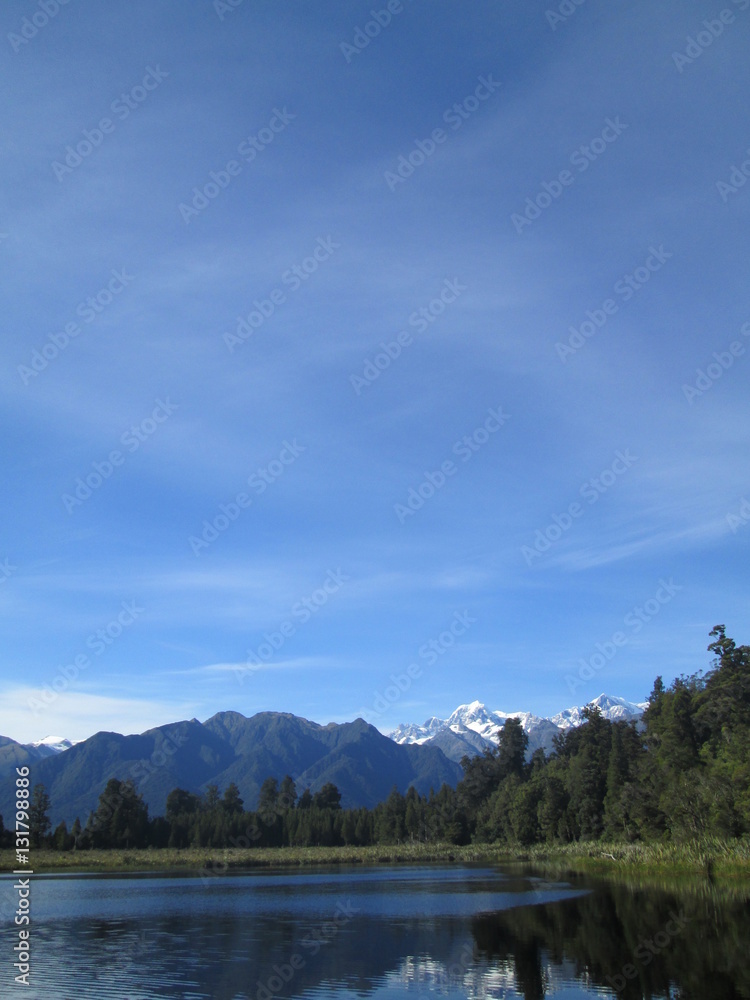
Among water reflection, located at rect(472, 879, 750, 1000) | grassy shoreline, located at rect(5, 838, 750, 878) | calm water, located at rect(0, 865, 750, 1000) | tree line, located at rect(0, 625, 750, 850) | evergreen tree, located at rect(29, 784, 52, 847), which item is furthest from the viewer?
evergreen tree, located at rect(29, 784, 52, 847)

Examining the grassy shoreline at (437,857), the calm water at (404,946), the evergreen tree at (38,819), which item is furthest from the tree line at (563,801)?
the calm water at (404,946)

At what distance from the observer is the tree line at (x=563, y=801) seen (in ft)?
225

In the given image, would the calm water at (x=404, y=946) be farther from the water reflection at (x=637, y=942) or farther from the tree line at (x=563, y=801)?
the tree line at (x=563, y=801)

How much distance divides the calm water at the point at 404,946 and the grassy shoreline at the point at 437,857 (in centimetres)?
607

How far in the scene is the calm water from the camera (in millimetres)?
25625

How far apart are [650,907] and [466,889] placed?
24.8 meters

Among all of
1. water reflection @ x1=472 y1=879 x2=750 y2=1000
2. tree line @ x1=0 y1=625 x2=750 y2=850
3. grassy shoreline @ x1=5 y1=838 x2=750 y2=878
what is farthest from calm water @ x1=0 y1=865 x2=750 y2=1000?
tree line @ x1=0 y1=625 x2=750 y2=850

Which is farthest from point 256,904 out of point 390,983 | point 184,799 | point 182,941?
point 184,799

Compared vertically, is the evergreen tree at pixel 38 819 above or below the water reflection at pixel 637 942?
below

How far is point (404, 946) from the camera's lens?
34500mm

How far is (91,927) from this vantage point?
43125 mm

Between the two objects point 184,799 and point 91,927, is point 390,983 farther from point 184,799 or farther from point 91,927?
point 184,799

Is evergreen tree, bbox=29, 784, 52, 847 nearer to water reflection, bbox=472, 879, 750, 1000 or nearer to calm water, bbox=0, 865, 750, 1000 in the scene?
calm water, bbox=0, 865, 750, 1000

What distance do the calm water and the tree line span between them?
54.0 ft
